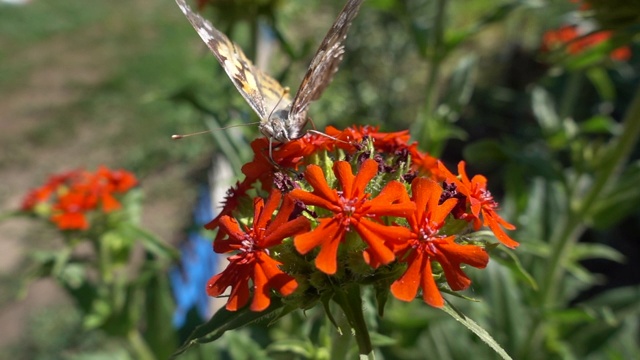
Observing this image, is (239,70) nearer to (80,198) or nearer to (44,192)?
(80,198)

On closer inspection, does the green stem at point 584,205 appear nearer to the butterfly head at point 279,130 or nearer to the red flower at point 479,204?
the red flower at point 479,204

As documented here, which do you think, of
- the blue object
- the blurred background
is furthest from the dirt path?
the blue object

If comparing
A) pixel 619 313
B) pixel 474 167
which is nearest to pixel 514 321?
pixel 619 313

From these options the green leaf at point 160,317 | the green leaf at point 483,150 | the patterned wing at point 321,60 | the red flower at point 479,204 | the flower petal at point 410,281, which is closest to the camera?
the flower petal at point 410,281

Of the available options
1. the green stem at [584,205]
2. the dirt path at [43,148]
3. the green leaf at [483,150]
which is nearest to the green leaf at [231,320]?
the green leaf at [483,150]

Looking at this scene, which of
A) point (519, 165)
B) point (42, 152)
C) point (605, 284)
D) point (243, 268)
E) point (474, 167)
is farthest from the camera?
point (42, 152)

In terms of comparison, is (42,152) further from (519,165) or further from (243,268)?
(243,268)

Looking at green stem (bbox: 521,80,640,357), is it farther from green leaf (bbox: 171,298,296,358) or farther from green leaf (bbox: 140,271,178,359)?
green leaf (bbox: 140,271,178,359)
